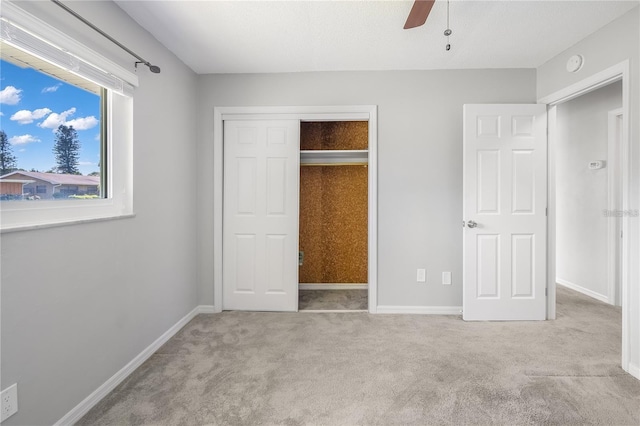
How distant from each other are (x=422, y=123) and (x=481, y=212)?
1.08 m

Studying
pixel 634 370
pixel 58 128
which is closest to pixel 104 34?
pixel 58 128

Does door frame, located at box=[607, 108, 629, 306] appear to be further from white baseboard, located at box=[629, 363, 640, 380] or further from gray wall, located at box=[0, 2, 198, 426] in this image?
gray wall, located at box=[0, 2, 198, 426]

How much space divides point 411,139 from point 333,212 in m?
1.45

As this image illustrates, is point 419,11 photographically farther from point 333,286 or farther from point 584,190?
point 584,190

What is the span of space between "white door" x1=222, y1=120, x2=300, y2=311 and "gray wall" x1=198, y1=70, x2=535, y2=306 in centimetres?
32

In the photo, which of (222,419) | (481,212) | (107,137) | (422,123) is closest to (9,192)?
(107,137)

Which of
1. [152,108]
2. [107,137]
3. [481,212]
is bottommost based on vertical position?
[481,212]

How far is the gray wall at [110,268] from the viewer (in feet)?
4.52

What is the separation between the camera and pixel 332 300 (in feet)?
11.8

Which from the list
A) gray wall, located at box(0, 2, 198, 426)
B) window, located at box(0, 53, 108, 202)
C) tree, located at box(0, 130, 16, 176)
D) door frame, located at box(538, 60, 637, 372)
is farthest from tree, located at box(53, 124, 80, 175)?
door frame, located at box(538, 60, 637, 372)

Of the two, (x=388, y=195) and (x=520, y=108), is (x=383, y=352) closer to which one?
(x=388, y=195)

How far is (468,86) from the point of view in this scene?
3.07 m

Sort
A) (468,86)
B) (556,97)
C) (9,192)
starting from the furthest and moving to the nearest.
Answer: (468,86), (556,97), (9,192)

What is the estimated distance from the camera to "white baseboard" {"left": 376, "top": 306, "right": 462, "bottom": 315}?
3109mm
